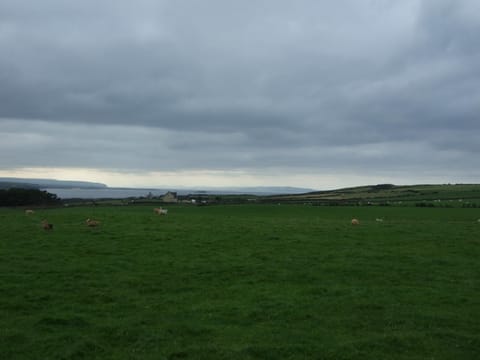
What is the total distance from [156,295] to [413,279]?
783cm

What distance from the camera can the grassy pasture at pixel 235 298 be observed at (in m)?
8.03

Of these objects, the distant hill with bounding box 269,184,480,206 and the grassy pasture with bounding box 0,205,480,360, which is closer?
the grassy pasture with bounding box 0,205,480,360

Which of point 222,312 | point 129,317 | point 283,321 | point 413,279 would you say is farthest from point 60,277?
point 413,279

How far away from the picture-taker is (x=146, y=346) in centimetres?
800

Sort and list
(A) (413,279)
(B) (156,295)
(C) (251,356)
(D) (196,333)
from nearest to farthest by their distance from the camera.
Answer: (C) (251,356), (D) (196,333), (B) (156,295), (A) (413,279)

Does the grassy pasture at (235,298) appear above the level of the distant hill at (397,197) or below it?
below

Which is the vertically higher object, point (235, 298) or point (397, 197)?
point (397, 197)

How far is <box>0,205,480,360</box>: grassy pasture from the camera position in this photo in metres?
8.03

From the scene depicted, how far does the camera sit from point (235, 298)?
11141 mm

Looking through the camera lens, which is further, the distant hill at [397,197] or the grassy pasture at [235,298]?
the distant hill at [397,197]

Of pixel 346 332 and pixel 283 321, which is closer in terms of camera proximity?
pixel 346 332

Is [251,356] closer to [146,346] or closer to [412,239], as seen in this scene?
[146,346]

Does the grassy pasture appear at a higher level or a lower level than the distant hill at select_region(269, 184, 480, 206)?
lower

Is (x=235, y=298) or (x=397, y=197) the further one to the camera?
(x=397, y=197)
